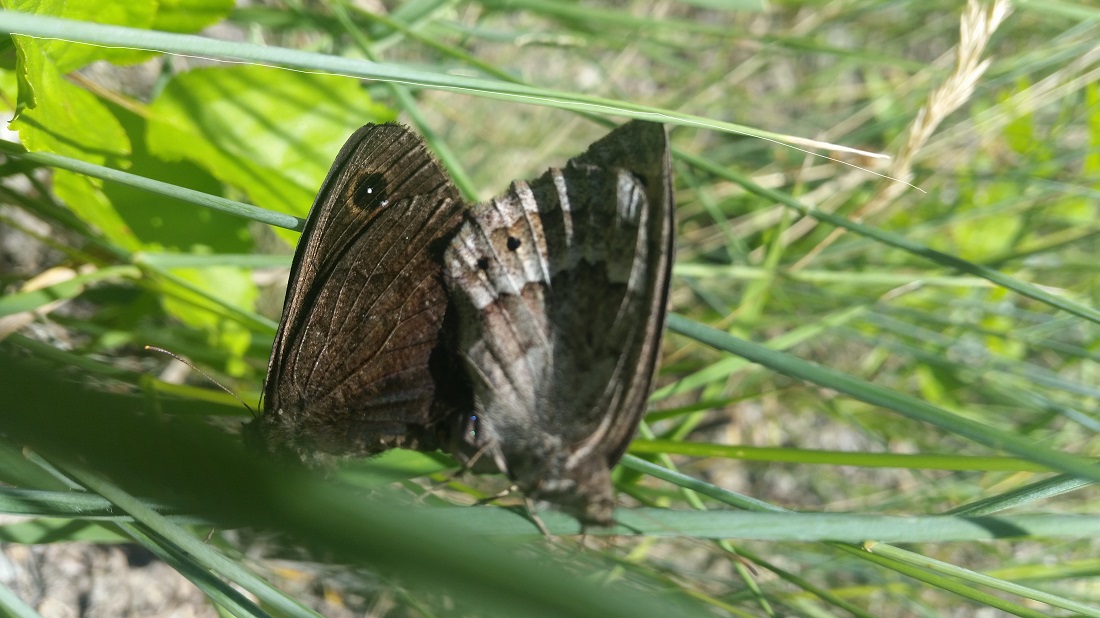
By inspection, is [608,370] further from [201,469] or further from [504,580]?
[201,469]

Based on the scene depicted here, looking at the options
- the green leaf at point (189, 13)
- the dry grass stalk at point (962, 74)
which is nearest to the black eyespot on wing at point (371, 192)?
the green leaf at point (189, 13)

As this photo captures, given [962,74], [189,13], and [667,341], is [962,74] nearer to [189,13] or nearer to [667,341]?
[667,341]

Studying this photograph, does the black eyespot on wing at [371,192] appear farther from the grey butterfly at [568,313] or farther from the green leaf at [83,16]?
the green leaf at [83,16]

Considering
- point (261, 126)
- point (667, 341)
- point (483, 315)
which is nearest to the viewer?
point (483, 315)

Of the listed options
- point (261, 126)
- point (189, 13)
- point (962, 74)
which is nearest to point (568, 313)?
point (261, 126)

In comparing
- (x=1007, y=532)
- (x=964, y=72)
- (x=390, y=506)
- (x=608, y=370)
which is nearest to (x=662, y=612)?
(x=390, y=506)

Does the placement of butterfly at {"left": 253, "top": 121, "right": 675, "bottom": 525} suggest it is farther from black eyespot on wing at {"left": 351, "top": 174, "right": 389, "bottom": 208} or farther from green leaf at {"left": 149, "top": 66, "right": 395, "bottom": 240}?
green leaf at {"left": 149, "top": 66, "right": 395, "bottom": 240}
